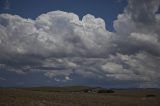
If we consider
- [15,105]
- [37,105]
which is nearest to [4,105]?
[15,105]

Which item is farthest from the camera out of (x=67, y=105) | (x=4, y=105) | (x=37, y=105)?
(x=67, y=105)

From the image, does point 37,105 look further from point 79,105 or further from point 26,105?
point 79,105

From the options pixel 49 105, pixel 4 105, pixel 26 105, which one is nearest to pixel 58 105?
pixel 49 105

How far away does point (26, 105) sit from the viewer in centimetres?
4644

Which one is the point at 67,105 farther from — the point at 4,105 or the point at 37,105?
the point at 4,105

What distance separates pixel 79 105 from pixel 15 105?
39.3 feet

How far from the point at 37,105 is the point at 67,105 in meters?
5.74

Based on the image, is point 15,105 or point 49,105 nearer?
point 15,105

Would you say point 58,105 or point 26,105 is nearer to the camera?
point 26,105

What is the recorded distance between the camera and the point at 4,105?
44.4 meters

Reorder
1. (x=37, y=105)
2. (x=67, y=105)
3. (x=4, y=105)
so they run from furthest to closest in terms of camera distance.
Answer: (x=67, y=105) < (x=37, y=105) < (x=4, y=105)

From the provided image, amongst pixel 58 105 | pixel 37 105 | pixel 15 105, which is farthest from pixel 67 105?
pixel 15 105

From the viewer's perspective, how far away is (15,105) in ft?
148

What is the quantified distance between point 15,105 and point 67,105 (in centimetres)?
936
